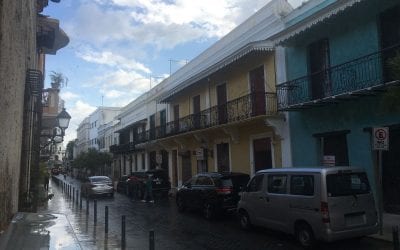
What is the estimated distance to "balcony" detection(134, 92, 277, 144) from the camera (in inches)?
765

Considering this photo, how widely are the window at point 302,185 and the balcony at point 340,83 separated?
365cm

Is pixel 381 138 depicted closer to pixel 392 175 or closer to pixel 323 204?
pixel 323 204

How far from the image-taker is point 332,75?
15.4m

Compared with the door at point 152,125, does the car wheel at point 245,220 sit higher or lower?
lower

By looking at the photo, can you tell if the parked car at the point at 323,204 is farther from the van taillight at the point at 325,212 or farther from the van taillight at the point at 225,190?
the van taillight at the point at 225,190

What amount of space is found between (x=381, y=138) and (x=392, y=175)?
136 inches

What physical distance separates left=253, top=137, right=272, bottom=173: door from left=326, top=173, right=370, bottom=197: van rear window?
Result: 9.50 m

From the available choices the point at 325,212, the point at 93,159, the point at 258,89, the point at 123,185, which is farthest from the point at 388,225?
the point at 93,159

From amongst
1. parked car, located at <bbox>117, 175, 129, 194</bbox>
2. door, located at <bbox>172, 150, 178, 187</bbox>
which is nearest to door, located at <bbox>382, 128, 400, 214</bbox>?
door, located at <bbox>172, 150, 178, 187</bbox>

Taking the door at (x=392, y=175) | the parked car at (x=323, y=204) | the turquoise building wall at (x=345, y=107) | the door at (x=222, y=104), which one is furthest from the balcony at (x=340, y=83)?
the door at (x=222, y=104)

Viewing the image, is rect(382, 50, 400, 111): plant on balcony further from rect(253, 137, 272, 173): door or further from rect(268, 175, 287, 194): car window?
rect(253, 137, 272, 173): door

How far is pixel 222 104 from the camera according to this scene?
22453 millimetres

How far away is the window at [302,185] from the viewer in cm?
1017

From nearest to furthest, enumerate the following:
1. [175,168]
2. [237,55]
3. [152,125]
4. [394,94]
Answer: [394,94] < [237,55] < [175,168] < [152,125]
